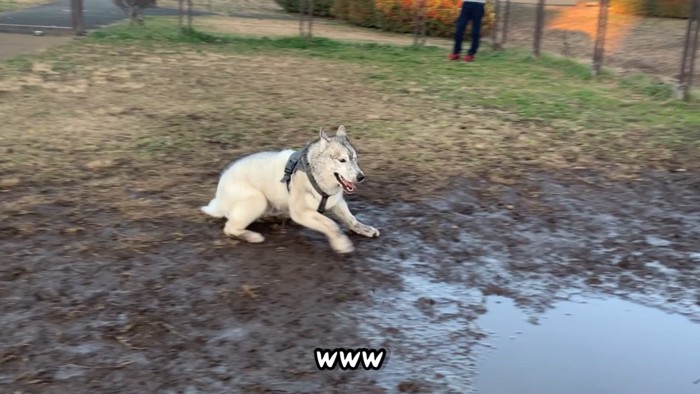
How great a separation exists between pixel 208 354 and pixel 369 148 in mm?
3974

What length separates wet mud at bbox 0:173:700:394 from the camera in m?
3.79

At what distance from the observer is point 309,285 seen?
4719 mm

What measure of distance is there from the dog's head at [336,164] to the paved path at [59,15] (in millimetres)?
11058

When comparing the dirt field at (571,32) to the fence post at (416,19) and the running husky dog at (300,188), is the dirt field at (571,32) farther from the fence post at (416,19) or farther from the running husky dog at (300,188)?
the running husky dog at (300,188)

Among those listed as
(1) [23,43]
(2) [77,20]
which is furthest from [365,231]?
(2) [77,20]

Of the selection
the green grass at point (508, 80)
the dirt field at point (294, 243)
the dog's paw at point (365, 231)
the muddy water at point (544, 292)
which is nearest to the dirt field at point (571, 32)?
the green grass at point (508, 80)

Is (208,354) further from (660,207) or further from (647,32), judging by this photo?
(647,32)

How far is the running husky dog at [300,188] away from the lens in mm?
5086

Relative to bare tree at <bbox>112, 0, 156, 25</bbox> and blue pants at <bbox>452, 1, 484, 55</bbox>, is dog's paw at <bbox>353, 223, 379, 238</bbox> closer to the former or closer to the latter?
blue pants at <bbox>452, 1, 484, 55</bbox>

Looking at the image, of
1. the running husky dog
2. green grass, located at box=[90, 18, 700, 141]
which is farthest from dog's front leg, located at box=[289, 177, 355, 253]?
green grass, located at box=[90, 18, 700, 141]

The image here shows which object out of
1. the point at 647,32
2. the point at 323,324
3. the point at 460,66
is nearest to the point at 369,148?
the point at 323,324

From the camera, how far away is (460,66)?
12414 mm

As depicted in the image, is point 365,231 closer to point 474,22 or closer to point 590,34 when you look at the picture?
point 474,22

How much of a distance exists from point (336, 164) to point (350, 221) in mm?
506
